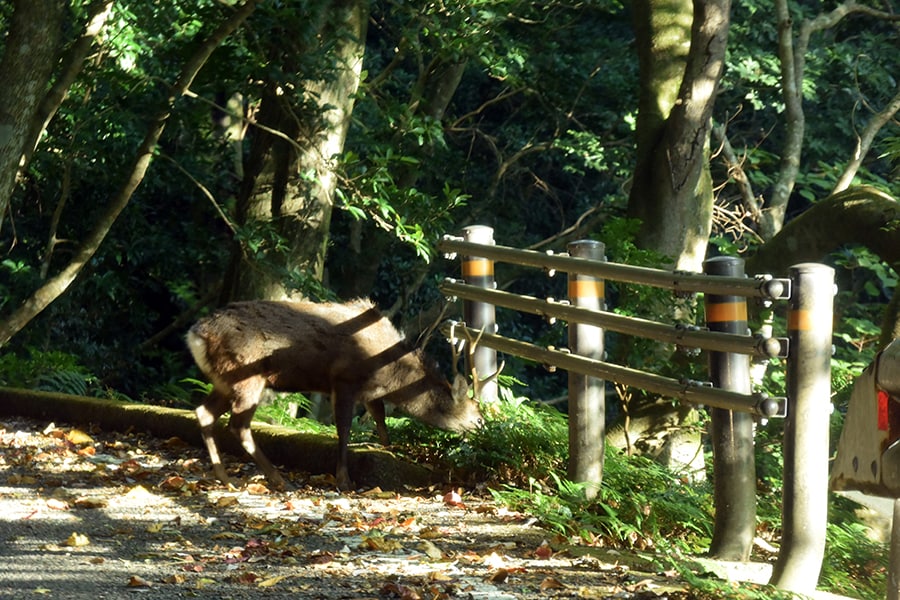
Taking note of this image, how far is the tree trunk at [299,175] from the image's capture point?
11648mm

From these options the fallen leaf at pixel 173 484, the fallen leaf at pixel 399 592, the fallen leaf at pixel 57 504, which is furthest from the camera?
the fallen leaf at pixel 173 484

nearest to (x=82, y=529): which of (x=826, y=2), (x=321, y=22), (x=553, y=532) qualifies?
(x=553, y=532)

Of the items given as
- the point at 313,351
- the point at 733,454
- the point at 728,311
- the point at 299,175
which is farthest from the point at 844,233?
the point at 299,175

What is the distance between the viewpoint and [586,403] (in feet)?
23.7

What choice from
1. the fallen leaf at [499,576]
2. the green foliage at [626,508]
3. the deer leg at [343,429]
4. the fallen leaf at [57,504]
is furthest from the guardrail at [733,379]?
the fallen leaf at [57,504]

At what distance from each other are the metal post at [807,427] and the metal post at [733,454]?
502 millimetres

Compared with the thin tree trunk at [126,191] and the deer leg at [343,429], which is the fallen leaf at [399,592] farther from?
the thin tree trunk at [126,191]

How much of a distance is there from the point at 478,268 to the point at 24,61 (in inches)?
132

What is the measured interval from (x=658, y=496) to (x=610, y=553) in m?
1.01

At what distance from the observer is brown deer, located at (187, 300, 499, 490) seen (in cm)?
874

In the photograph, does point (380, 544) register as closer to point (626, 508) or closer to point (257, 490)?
point (626, 508)

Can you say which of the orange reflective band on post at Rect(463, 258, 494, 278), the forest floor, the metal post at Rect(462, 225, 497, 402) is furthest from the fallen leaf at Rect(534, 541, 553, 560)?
the orange reflective band on post at Rect(463, 258, 494, 278)

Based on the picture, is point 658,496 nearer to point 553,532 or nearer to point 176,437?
point 553,532

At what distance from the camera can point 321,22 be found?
1109 cm
